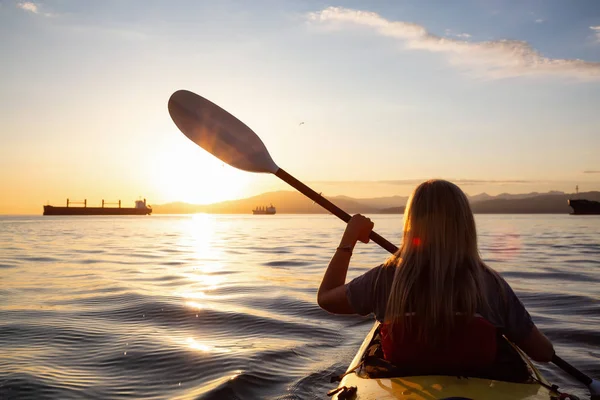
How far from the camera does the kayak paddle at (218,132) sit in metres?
5.33

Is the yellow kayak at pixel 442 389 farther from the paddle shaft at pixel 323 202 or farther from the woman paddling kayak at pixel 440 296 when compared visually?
the paddle shaft at pixel 323 202

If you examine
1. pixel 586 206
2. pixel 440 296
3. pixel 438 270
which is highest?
pixel 586 206

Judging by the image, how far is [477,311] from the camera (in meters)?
3.00

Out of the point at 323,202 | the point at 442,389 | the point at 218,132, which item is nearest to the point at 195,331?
the point at 218,132

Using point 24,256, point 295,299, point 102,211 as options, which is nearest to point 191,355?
point 295,299

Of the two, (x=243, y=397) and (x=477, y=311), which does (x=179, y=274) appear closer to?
(x=243, y=397)

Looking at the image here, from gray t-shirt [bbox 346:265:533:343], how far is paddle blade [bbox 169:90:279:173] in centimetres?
233

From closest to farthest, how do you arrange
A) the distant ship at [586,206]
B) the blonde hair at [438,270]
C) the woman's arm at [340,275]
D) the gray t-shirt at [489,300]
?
the blonde hair at [438,270] < the gray t-shirt at [489,300] < the woman's arm at [340,275] < the distant ship at [586,206]

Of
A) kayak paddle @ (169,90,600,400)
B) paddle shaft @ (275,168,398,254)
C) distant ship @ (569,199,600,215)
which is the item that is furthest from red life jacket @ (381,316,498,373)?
distant ship @ (569,199,600,215)

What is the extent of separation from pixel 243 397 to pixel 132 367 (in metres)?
1.56

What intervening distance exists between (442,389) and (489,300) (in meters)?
0.57

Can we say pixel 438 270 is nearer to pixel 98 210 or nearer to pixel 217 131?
pixel 217 131

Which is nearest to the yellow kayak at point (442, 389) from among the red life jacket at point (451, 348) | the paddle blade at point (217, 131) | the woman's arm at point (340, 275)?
the red life jacket at point (451, 348)

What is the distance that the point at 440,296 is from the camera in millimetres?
2928
